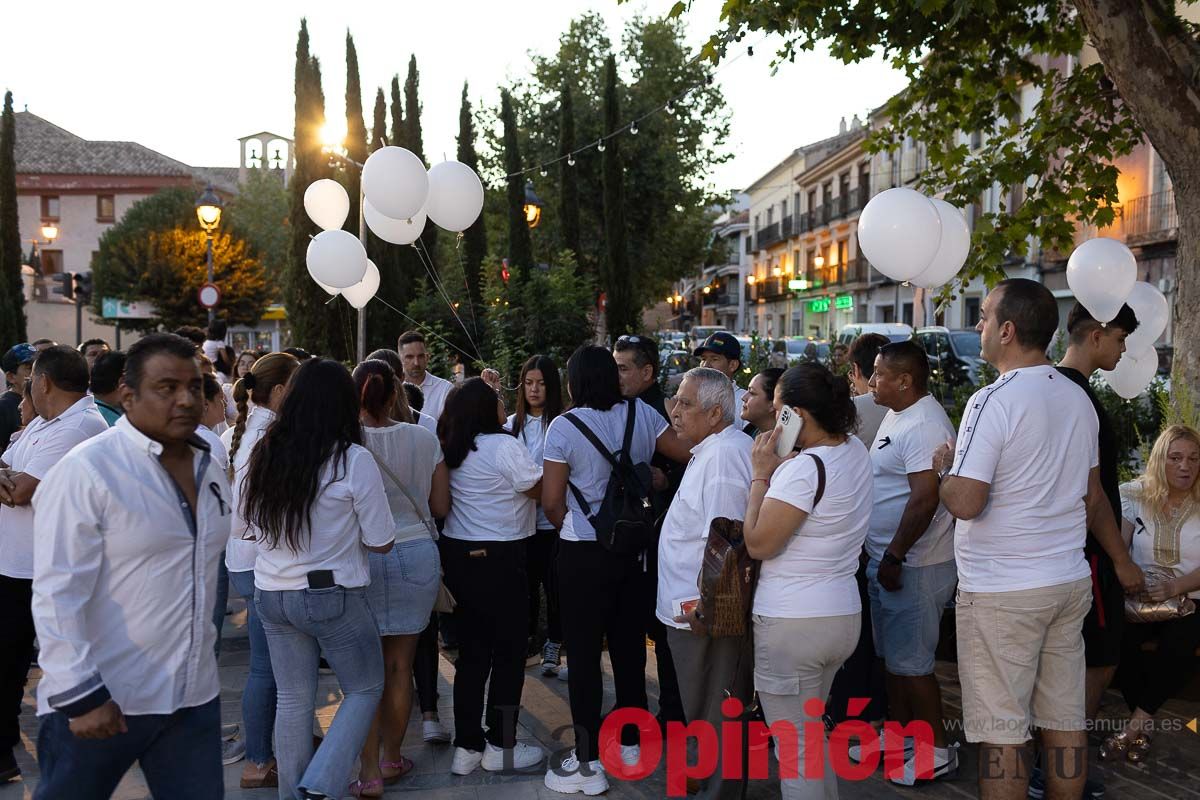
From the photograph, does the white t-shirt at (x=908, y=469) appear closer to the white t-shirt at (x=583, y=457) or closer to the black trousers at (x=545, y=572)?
the white t-shirt at (x=583, y=457)

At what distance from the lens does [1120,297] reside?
5023 millimetres

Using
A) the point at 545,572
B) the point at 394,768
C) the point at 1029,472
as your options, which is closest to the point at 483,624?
the point at 394,768

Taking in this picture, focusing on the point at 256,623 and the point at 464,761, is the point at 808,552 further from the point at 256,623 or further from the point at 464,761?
the point at 256,623

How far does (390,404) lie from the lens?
13.4ft

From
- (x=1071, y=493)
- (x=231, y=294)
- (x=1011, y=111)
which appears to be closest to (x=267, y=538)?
(x=1071, y=493)

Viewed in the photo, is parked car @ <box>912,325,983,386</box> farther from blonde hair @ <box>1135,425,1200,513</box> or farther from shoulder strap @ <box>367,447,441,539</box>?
shoulder strap @ <box>367,447,441,539</box>

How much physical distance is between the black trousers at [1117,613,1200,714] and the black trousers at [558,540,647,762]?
2330mm

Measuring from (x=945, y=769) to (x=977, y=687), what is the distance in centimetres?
107

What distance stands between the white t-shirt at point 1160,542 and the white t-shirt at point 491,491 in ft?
9.24

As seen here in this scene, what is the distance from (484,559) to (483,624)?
0.29m

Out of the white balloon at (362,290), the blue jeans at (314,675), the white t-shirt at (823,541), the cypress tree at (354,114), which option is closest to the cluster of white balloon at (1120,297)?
the white t-shirt at (823,541)

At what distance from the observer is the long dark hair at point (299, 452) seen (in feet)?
10.9

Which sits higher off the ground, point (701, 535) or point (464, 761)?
point (701, 535)

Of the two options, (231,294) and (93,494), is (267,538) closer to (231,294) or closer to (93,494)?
(93,494)
